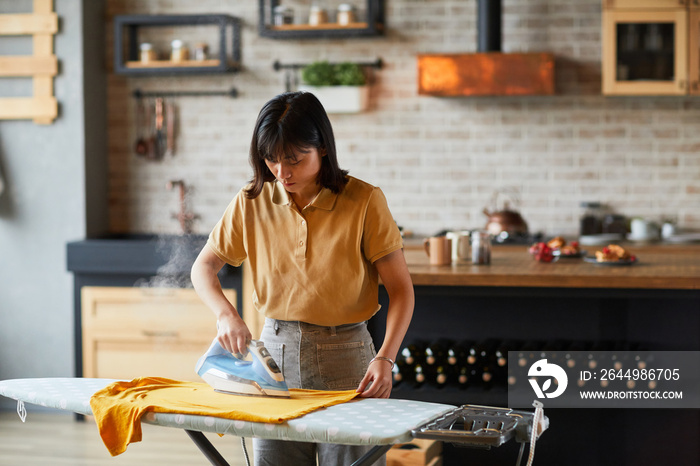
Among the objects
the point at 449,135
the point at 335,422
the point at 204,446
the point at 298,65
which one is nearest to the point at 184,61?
the point at 298,65

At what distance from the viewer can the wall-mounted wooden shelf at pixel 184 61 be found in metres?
5.00

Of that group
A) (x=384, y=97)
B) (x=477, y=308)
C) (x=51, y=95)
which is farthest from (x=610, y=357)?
(x=51, y=95)

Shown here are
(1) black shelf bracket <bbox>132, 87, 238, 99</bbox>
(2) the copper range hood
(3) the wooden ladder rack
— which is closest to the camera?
(2) the copper range hood

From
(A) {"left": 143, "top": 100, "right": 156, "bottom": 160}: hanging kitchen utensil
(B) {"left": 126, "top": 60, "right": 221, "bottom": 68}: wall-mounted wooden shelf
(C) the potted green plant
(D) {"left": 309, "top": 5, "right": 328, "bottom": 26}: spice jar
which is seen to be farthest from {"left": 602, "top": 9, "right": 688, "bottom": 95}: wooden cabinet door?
(A) {"left": 143, "top": 100, "right": 156, "bottom": 160}: hanging kitchen utensil

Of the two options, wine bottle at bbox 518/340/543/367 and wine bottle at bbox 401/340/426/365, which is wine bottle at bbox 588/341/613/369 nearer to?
wine bottle at bbox 518/340/543/367

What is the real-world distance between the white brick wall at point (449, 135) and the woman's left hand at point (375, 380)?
326cm

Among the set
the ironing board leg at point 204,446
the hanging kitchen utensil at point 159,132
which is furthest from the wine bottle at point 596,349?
the hanging kitchen utensil at point 159,132

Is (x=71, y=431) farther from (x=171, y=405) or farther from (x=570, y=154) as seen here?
(x=570, y=154)

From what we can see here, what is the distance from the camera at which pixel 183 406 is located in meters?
1.84

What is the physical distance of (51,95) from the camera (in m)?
4.81

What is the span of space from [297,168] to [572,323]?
1810mm

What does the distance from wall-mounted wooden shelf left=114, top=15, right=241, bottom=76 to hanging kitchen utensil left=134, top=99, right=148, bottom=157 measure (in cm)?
21

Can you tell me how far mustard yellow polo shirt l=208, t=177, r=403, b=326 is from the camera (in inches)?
77.2

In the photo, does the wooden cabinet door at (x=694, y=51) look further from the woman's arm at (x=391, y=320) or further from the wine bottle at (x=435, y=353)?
the woman's arm at (x=391, y=320)
